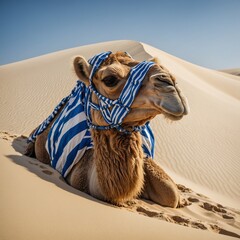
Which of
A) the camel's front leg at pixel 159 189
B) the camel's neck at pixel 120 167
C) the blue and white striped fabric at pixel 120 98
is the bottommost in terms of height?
the camel's front leg at pixel 159 189

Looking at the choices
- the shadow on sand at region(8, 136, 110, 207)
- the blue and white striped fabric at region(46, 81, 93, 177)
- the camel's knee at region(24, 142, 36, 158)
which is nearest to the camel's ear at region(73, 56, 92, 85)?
the blue and white striped fabric at region(46, 81, 93, 177)

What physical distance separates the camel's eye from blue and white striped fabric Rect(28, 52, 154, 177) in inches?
5.6

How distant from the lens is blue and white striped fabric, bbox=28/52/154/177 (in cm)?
281

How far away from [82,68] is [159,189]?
5.13 ft

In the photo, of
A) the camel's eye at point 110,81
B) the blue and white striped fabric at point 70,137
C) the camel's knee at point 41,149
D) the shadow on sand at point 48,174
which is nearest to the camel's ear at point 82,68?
the camel's eye at point 110,81

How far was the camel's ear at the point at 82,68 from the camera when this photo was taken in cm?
322

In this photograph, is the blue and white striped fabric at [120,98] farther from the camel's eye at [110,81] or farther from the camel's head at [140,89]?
the camel's eye at [110,81]

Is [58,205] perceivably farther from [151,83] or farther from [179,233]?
[151,83]

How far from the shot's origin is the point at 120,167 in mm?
2895

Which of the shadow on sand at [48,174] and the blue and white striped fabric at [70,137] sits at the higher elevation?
the blue and white striped fabric at [70,137]

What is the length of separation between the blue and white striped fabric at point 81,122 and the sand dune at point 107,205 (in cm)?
25

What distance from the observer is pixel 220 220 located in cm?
363

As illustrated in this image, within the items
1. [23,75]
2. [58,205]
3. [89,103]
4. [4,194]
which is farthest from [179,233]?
[23,75]

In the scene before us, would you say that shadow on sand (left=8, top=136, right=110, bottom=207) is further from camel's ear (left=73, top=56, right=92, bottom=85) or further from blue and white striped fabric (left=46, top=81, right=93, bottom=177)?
camel's ear (left=73, top=56, right=92, bottom=85)
